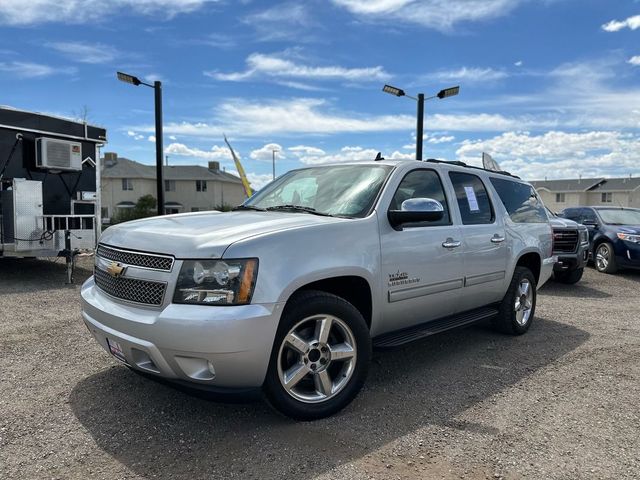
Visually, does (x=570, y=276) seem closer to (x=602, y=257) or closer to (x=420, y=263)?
(x=602, y=257)

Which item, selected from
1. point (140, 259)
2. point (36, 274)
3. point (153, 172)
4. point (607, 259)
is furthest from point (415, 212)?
point (153, 172)

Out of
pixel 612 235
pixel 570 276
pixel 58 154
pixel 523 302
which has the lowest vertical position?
pixel 570 276

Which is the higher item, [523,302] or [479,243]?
[479,243]

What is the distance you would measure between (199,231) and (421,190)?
208cm

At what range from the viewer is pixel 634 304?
798 cm

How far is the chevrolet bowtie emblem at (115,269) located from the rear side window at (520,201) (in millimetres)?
3889

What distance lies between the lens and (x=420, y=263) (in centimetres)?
405

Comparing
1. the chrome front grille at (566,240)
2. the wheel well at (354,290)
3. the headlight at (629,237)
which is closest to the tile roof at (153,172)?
the headlight at (629,237)

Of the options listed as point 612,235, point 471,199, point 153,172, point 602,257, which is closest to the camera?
point 471,199

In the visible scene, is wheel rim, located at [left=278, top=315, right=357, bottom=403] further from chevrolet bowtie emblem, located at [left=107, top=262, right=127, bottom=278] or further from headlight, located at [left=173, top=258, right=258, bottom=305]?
chevrolet bowtie emblem, located at [left=107, top=262, right=127, bottom=278]

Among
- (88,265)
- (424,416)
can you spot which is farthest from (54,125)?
(424,416)

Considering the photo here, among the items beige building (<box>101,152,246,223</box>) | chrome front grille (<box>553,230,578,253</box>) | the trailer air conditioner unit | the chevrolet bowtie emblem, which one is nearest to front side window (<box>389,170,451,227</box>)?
the chevrolet bowtie emblem

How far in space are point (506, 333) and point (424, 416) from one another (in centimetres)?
253

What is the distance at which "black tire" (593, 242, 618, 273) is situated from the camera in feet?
36.5
